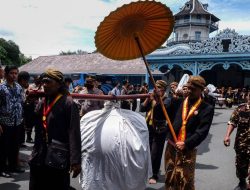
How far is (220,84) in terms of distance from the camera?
2908 centimetres

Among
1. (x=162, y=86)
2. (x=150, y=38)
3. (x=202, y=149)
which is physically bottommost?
(x=202, y=149)

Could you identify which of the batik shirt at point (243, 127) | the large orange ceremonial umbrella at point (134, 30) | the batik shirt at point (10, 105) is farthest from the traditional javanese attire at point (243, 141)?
the batik shirt at point (10, 105)

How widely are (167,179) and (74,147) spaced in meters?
1.40

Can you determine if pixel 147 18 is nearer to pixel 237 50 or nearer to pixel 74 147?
pixel 74 147

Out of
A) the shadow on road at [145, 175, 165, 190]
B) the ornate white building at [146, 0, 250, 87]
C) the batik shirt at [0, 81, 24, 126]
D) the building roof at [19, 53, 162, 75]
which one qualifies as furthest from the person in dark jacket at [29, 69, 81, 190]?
the building roof at [19, 53, 162, 75]

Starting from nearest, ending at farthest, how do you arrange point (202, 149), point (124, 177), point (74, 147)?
1. point (74, 147)
2. point (124, 177)
3. point (202, 149)

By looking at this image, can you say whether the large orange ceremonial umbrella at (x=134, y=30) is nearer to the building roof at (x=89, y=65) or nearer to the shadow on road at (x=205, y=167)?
the shadow on road at (x=205, y=167)

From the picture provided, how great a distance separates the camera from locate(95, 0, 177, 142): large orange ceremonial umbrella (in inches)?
138

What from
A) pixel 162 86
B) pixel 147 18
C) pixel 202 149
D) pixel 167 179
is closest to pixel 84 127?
pixel 167 179

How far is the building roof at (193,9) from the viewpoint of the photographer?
156 feet

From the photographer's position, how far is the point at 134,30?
3.86 m

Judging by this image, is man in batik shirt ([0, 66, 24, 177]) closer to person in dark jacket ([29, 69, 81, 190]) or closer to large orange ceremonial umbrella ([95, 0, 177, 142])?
large orange ceremonial umbrella ([95, 0, 177, 142])

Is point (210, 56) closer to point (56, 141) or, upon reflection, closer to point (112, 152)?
point (112, 152)

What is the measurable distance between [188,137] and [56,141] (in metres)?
1.48
